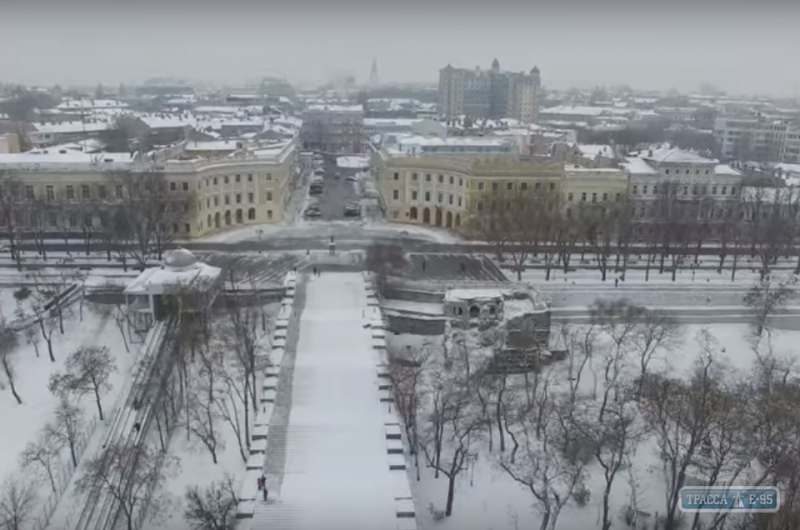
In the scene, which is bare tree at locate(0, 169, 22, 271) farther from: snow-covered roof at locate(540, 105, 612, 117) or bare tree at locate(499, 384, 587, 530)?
snow-covered roof at locate(540, 105, 612, 117)

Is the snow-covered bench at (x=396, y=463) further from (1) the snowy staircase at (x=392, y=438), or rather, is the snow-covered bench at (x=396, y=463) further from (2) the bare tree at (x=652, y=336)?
(2) the bare tree at (x=652, y=336)

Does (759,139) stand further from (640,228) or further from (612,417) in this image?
(612,417)

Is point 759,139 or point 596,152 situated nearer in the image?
point 596,152

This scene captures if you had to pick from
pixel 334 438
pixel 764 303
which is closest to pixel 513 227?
pixel 764 303

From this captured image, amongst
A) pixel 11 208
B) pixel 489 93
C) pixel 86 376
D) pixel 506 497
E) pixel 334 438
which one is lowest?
pixel 506 497

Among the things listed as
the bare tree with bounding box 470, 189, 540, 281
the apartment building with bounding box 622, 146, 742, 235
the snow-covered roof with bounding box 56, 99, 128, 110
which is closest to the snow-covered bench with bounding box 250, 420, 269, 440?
the bare tree with bounding box 470, 189, 540, 281

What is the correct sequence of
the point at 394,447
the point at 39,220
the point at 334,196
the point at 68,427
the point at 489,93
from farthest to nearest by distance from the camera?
the point at 489,93, the point at 334,196, the point at 39,220, the point at 68,427, the point at 394,447
